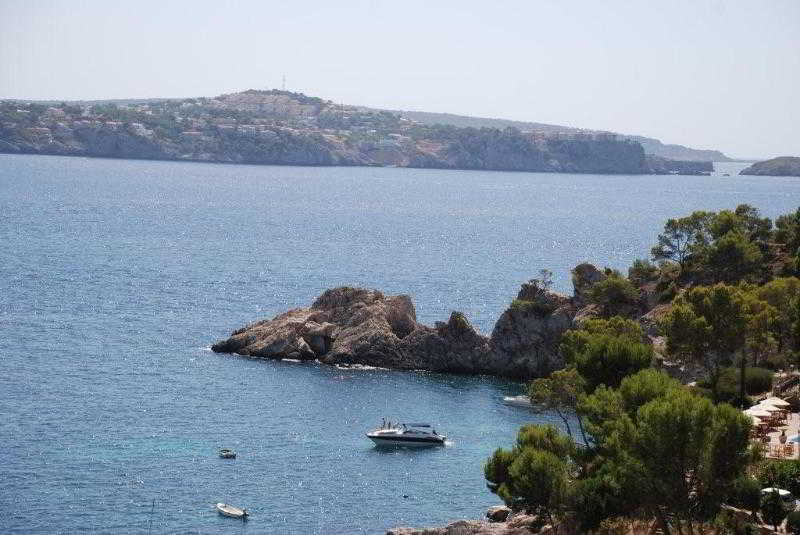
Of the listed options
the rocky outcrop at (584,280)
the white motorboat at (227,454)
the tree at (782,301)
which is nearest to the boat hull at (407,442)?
the white motorboat at (227,454)

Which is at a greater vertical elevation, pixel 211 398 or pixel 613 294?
pixel 613 294

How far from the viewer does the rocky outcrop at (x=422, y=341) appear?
2940 inches

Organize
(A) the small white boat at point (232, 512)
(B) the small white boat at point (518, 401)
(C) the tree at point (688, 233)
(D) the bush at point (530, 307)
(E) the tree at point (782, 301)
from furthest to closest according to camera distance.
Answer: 1. (C) the tree at point (688, 233)
2. (D) the bush at point (530, 307)
3. (B) the small white boat at point (518, 401)
4. (E) the tree at point (782, 301)
5. (A) the small white boat at point (232, 512)

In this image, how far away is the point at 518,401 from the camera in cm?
6744

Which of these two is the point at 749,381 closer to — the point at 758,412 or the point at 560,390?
the point at 758,412

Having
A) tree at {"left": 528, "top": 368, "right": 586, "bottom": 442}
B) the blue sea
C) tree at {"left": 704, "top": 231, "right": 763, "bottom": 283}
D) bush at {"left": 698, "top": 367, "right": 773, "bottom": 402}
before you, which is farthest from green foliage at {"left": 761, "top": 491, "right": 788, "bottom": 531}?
tree at {"left": 704, "top": 231, "right": 763, "bottom": 283}

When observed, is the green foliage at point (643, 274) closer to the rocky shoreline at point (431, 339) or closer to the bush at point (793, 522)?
the rocky shoreline at point (431, 339)

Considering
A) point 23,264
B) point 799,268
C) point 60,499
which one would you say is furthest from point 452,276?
point 60,499

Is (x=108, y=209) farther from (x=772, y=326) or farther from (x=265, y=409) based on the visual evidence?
(x=772, y=326)

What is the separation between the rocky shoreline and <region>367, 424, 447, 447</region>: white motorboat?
16.0 meters

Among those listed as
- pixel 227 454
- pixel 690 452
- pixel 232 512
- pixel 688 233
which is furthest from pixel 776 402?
pixel 688 233

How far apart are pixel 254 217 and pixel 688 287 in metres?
108

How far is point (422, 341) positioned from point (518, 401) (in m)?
10.2

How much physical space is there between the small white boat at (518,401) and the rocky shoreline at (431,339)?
521 cm
